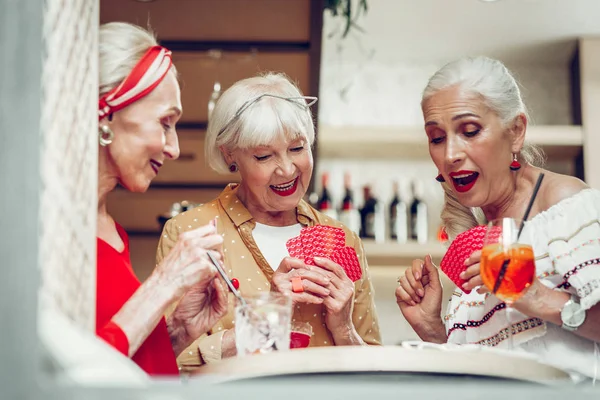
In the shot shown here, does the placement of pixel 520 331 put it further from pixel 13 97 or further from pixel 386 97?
pixel 386 97

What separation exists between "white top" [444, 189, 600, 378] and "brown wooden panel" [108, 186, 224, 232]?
2442 mm

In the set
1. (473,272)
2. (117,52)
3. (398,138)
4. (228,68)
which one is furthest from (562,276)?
(398,138)

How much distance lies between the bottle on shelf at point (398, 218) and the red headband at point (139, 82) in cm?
A: 294

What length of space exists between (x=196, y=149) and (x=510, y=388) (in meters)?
3.15

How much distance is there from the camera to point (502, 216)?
200cm

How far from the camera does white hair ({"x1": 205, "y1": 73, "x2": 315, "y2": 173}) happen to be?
2178 millimetres

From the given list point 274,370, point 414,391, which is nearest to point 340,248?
point 274,370

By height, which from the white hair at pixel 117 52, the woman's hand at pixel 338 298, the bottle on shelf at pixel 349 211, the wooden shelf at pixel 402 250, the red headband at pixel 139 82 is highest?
the white hair at pixel 117 52

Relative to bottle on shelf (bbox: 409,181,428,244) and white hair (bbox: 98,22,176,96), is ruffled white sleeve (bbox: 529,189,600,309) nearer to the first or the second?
white hair (bbox: 98,22,176,96)

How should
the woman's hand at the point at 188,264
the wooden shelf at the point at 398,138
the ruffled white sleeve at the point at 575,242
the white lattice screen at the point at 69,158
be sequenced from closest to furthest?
the white lattice screen at the point at 69,158
the woman's hand at the point at 188,264
the ruffled white sleeve at the point at 575,242
the wooden shelf at the point at 398,138

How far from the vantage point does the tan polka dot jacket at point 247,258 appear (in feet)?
6.91

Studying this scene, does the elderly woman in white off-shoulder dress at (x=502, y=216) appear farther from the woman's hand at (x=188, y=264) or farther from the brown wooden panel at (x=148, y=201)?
the brown wooden panel at (x=148, y=201)

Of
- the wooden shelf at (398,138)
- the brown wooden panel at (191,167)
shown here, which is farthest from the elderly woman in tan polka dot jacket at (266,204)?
the wooden shelf at (398,138)

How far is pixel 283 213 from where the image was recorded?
2.28 meters
